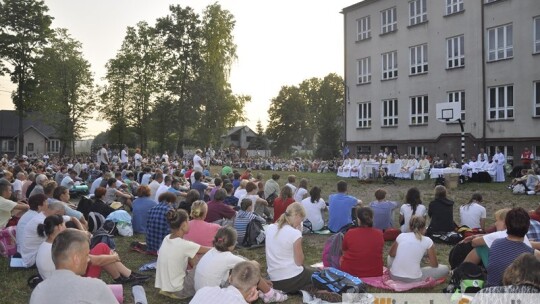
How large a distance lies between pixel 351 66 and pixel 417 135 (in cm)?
875

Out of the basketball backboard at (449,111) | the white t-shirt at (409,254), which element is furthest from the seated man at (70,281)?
the basketball backboard at (449,111)

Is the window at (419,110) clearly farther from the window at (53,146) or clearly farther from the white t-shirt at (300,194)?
the window at (53,146)

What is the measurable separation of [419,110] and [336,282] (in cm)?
2805

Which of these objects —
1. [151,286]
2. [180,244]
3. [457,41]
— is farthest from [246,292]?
[457,41]

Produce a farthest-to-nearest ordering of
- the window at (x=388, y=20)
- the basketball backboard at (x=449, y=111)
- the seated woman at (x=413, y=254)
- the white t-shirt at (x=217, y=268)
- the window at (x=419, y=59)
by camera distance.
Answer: the window at (x=388, y=20) → the window at (x=419, y=59) → the basketball backboard at (x=449, y=111) → the seated woman at (x=413, y=254) → the white t-shirt at (x=217, y=268)

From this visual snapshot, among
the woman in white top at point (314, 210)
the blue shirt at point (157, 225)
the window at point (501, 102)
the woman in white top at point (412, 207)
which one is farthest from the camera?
the window at point (501, 102)

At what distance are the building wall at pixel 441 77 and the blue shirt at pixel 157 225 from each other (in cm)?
2319

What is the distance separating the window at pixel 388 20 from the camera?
34.9m

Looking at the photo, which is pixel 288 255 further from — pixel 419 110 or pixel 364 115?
pixel 364 115

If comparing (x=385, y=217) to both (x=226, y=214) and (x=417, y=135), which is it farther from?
(x=417, y=135)

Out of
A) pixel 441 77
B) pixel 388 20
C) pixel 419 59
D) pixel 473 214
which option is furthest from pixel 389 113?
pixel 473 214

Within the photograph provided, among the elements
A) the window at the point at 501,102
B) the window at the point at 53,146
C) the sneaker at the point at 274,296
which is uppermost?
the window at the point at 501,102

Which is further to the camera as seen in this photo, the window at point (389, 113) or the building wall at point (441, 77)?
the window at point (389, 113)

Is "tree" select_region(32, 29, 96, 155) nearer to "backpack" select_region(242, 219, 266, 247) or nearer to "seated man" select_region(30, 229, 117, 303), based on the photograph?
"backpack" select_region(242, 219, 266, 247)
